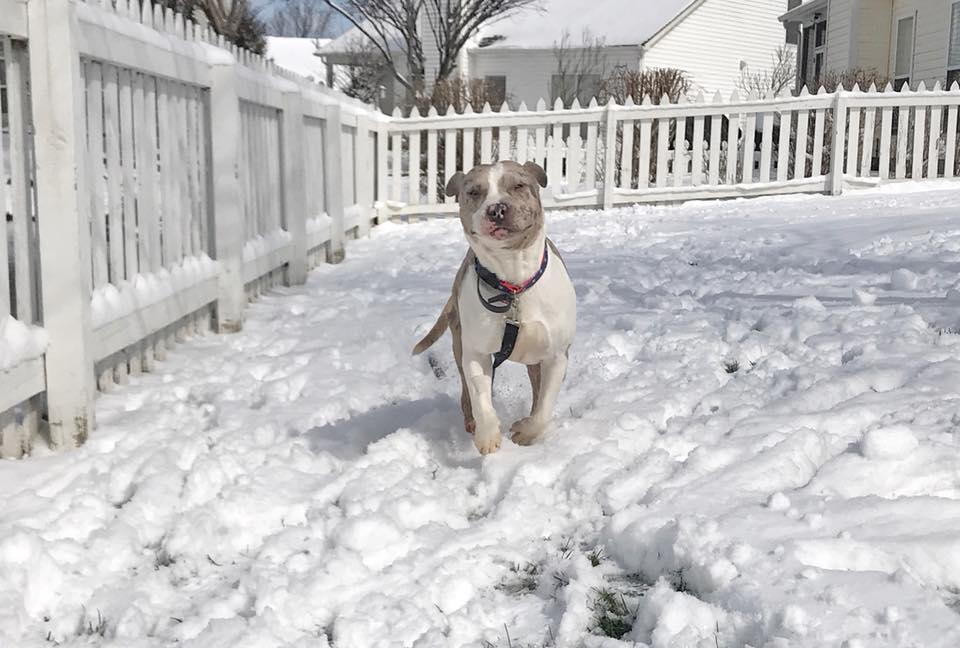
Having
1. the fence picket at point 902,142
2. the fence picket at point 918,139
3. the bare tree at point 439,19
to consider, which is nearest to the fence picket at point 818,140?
the fence picket at point 902,142

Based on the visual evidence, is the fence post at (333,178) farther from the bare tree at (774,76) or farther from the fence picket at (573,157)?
the bare tree at (774,76)

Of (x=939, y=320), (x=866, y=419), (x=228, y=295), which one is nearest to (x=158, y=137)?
Result: (x=228, y=295)

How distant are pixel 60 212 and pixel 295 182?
3.83m

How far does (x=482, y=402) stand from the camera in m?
3.33

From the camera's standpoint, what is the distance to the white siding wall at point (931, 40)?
17266 mm

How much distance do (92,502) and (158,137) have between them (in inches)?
101

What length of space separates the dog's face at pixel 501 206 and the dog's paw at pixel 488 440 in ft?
2.16

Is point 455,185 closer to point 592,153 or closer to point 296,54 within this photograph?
point 592,153

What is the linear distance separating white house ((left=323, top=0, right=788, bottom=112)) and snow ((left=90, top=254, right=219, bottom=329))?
2471cm

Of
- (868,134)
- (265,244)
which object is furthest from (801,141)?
(265,244)

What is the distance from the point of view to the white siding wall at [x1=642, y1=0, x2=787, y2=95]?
30.1 meters

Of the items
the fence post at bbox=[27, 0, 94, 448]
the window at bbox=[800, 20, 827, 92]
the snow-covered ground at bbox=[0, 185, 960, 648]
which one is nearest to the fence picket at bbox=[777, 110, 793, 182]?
the snow-covered ground at bbox=[0, 185, 960, 648]

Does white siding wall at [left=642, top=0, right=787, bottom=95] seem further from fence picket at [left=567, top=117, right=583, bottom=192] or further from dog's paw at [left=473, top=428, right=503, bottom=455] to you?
dog's paw at [left=473, top=428, right=503, bottom=455]

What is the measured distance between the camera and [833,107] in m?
11.7
